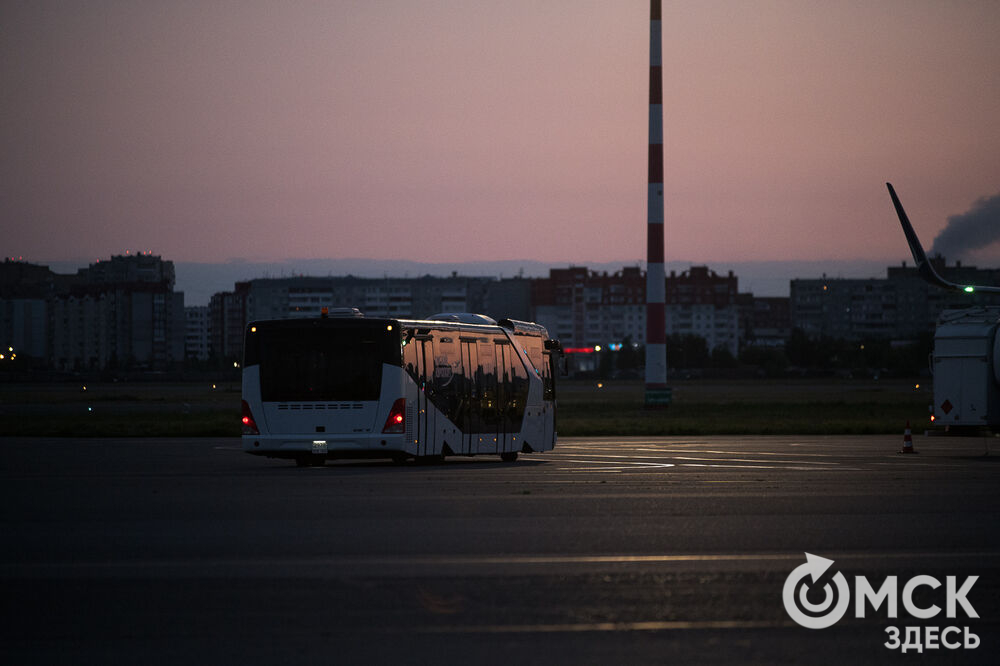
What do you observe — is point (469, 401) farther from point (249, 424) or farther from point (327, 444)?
point (249, 424)

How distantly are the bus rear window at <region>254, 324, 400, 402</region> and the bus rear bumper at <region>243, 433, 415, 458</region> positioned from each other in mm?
735

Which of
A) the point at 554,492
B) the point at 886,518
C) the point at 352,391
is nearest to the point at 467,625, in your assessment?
the point at 886,518

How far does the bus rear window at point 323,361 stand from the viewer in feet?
86.9

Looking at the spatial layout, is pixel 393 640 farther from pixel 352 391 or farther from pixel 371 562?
pixel 352 391

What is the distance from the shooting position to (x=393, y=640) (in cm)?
829

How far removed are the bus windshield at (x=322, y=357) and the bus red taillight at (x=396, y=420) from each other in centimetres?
42

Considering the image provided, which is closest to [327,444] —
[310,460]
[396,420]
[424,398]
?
[396,420]

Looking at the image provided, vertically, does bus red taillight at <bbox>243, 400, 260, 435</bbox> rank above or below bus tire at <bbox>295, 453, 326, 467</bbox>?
above

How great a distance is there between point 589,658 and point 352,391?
62.5ft

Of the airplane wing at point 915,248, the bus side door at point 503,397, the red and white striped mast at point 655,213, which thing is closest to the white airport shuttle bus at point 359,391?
the bus side door at point 503,397

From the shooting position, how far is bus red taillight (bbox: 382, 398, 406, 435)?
26.2 meters

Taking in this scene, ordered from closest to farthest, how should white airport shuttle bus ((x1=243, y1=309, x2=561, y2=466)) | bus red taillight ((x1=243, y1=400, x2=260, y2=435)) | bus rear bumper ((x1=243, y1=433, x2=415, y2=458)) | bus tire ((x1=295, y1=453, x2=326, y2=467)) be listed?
bus rear bumper ((x1=243, y1=433, x2=415, y2=458)), white airport shuttle bus ((x1=243, y1=309, x2=561, y2=466)), bus red taillight ((x1=243, y1=400, x2=260, y2=435)), bus tire ((x1=295, y1=453, x2=326, y2=467))

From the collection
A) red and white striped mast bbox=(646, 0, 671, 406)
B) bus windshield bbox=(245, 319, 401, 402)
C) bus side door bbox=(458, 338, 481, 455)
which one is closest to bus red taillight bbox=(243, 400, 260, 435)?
bus windshield bbox=(245, 319, 401, 402)

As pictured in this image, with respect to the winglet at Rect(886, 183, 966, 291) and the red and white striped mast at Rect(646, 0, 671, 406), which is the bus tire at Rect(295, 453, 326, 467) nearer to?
the winglet at Rect(886, 183, 966, 291)
